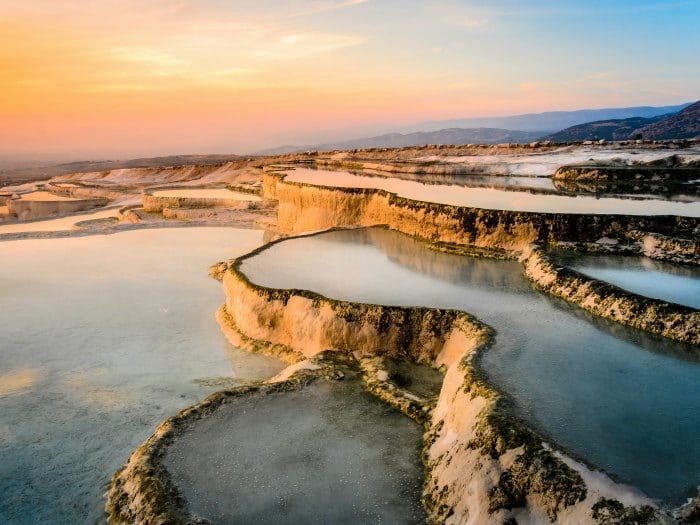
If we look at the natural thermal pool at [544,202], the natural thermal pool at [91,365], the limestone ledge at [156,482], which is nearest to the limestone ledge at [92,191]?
the natural thermal pool at [91,365]

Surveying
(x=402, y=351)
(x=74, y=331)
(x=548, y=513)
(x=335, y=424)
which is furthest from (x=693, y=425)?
(x=74, y=331)

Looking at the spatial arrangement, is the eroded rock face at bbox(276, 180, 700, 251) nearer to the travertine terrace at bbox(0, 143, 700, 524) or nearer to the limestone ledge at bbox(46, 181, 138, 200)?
the travertine terrace at bbox(0, 143, 700, 524)

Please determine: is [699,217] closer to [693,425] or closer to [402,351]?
[402,351]

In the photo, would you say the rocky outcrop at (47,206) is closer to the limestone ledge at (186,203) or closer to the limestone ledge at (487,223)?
the limestone ledge at (186,203)

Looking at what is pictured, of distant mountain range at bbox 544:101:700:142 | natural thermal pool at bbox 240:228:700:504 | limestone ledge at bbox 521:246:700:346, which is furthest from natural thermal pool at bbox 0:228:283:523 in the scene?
distant mountain range at bbox 544:101:700:142

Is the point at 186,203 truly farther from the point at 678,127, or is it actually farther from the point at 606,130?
the point at 606,130

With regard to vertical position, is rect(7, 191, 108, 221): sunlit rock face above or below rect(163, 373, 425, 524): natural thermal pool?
above

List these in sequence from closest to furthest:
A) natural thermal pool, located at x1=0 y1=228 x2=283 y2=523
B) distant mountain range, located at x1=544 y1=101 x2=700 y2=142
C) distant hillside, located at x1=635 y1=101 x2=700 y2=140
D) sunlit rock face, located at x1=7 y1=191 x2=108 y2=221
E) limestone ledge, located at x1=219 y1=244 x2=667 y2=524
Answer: limestone ledge, located at x1=219 y1=244 x2=667 y2=524 → natural thermal pool, located at x1=0 y1=228 x2=283 y2=523 → sunlit rock face, located at x1=7 y1=191 x2=108 y2=221 → distant hillside, located at x1=635 y1=101 x2=700 y2=140 → distant mountain range, located at x1=544 y1=101 x2=700 y2=142

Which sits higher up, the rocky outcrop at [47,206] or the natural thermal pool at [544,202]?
the natural thermal pool at [544,202]
